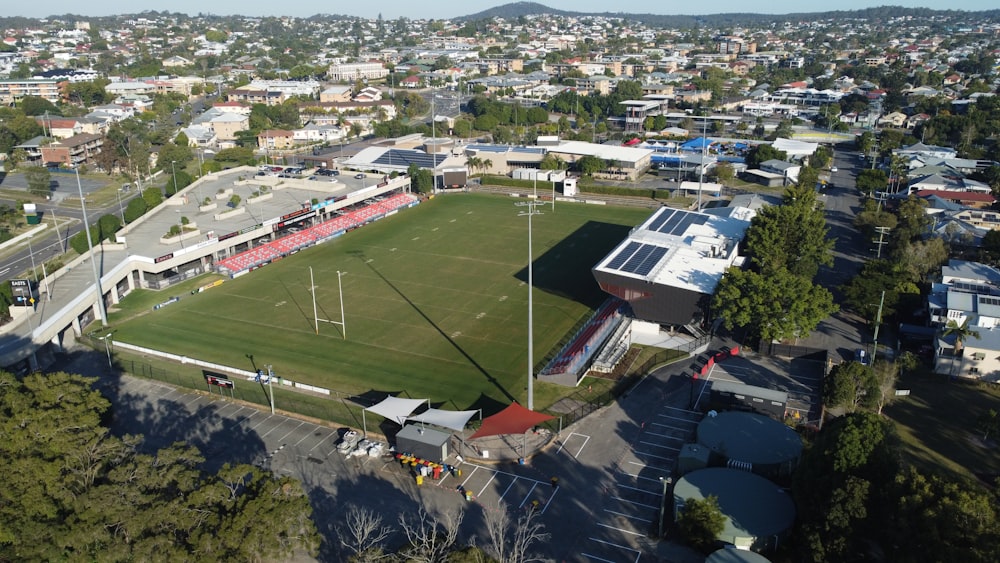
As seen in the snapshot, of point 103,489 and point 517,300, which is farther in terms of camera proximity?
point 517,300

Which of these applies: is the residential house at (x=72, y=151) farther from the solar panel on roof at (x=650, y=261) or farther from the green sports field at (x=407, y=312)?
the solar panel on roof at (x=650, y=261)

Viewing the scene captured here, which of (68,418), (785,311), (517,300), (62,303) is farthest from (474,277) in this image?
(68,418)

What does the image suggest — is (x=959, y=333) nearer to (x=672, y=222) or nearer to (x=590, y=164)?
(x=672, y=222)

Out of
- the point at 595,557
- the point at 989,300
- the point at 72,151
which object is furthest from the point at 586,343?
the point at 72,151

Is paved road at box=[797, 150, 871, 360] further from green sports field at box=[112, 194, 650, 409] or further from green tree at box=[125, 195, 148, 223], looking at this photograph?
green tree at box=[125, 195, 148, 223]

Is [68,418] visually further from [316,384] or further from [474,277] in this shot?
[474,277]

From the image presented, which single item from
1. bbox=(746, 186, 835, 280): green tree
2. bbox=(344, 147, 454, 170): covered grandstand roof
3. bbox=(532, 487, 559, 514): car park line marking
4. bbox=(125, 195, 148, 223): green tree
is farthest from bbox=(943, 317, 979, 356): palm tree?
bbox=(125, 195, 148, 223): green tree
